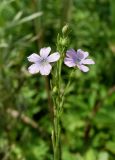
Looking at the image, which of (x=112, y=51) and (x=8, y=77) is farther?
(x=112, y=51)

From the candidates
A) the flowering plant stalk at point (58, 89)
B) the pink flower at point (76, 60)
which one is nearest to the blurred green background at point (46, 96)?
the flowering plant stalk at point (58, 89)

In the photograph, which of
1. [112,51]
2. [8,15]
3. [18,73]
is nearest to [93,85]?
[112,51]

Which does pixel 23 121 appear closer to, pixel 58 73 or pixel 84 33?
pixel 84 33

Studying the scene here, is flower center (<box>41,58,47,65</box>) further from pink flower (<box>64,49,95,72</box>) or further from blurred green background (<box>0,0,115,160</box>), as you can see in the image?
blurred green background (<box>0,0,115,160</box>)

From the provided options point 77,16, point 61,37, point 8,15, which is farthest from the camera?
point 77,16

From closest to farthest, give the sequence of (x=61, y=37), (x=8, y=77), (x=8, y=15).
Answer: (x=61, y=37), (x=8, y=77), (x=8, y=15)

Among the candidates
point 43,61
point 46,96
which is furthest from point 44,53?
point 46,96

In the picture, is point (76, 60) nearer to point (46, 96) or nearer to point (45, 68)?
point (45, 68)

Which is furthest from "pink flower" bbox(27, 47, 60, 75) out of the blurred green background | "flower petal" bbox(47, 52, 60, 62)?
the blurred green background

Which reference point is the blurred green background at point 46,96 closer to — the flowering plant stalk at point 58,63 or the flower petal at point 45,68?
the flowering plant stalk at point 58,63
